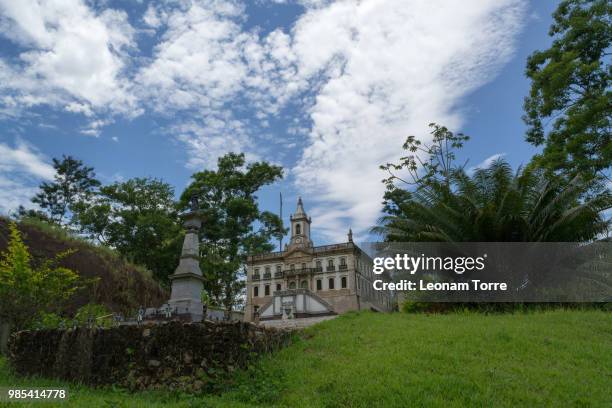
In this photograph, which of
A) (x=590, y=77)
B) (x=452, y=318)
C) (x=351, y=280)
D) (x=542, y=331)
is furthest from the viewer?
(x=351, y=280)

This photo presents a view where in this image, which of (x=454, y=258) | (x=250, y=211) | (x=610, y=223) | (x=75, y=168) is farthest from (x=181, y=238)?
(x=610, y=223)

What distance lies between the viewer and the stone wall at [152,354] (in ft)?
25.1

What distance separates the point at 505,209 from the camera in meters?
13.8

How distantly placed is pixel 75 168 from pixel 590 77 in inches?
1586

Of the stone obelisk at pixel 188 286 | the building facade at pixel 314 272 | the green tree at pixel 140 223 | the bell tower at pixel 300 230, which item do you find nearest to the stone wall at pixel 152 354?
the stone obelisk at pixel 188 286

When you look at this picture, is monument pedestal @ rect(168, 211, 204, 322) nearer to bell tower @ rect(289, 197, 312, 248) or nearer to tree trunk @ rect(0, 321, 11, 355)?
tree trunk @ rect(0, 321, 11, 355)

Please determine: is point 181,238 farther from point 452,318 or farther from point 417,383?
point 417,383

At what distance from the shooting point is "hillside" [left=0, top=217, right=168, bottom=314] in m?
19.2

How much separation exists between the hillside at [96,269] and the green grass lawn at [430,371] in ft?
33.5

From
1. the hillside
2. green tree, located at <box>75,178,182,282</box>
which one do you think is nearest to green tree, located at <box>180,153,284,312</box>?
green tree, located at <box>75,178,182,282</box>

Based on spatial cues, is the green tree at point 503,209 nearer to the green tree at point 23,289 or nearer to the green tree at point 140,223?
the green tree at point 23,289

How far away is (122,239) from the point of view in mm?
34375

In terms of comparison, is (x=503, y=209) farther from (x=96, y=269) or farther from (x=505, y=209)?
(x=96, y=269)

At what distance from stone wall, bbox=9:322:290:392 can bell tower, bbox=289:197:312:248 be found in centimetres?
4357
